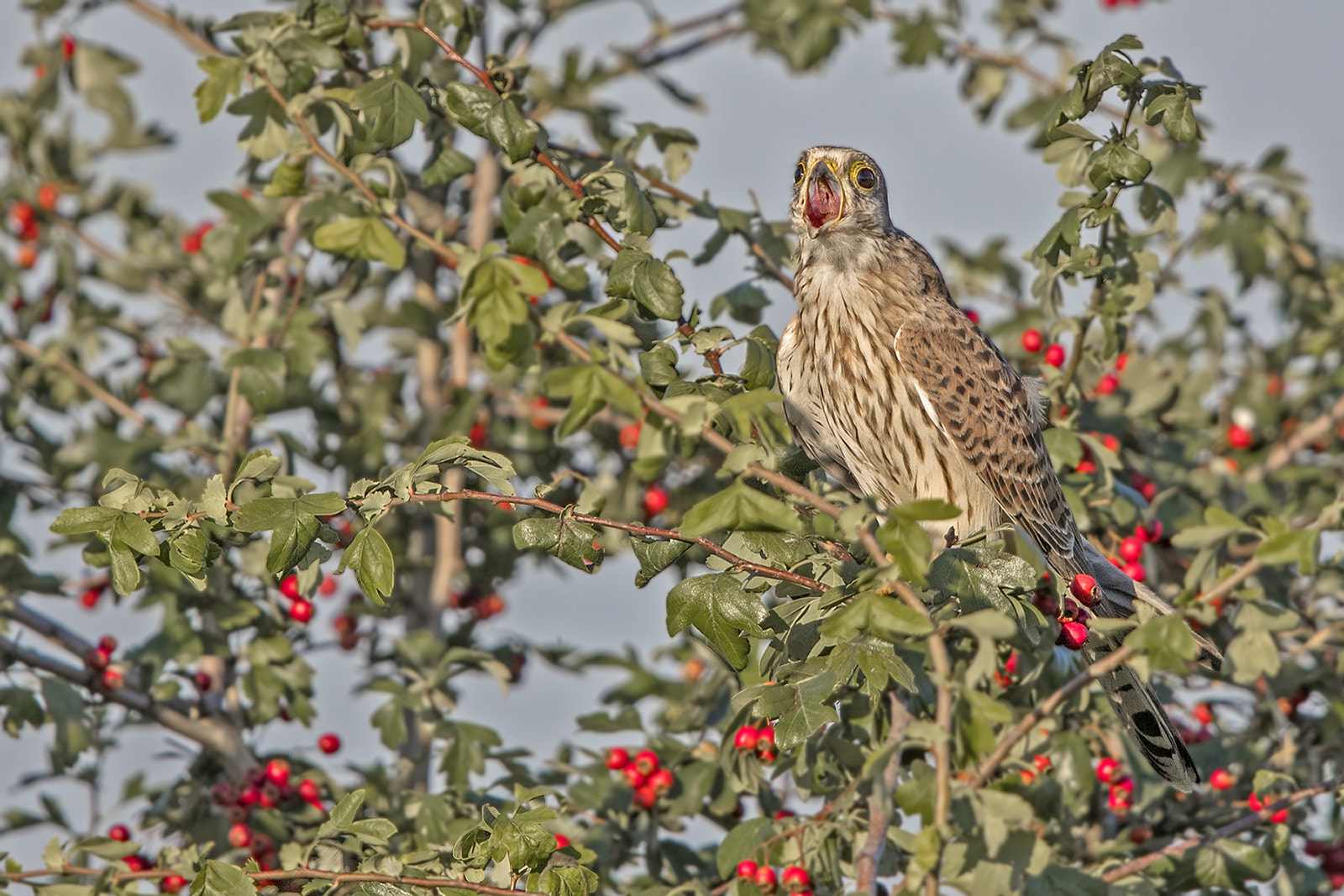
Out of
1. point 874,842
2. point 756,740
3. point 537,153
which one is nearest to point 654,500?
point 756,740

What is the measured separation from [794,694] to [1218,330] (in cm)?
349

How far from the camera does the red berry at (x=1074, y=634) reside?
326cm

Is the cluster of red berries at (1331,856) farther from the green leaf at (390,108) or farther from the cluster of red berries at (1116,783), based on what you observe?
the green leaf at (390,108)

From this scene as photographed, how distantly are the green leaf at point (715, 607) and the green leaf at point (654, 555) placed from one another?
0.20 ft

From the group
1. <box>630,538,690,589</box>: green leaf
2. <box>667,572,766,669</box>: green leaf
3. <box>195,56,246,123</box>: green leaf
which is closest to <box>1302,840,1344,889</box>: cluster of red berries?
<box>667,572,766,669</box>: green leaf

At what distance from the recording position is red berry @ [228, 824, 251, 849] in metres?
3.86

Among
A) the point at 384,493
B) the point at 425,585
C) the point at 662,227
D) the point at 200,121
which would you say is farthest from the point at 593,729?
the point at 200,121

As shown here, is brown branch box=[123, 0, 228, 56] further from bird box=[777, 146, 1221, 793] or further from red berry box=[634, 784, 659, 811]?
red berry box=[634, 784, 659, 811]

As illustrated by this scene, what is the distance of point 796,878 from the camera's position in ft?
10.4

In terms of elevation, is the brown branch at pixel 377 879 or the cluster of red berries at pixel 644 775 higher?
the cluster of red berries at pixel 644 775

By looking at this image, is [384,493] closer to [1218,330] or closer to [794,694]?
[794,694]

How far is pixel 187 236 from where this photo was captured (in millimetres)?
5824

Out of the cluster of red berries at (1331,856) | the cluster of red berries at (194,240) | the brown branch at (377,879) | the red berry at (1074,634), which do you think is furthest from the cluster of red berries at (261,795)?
the cluster of red berries at (1331,856)

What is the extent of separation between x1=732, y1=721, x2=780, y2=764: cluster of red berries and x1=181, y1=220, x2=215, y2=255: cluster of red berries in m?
3.34
